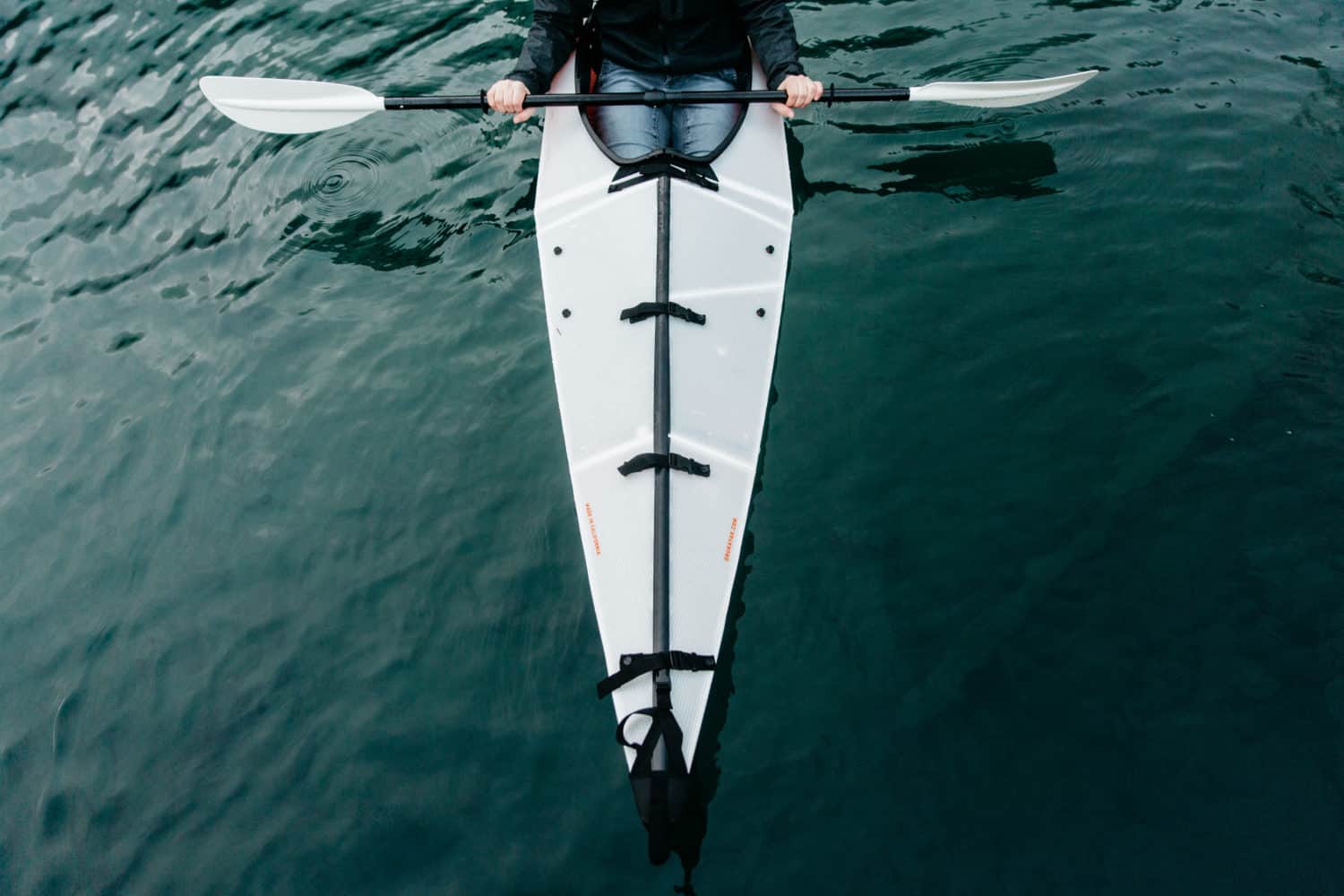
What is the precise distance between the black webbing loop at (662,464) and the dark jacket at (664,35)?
2.77 meters

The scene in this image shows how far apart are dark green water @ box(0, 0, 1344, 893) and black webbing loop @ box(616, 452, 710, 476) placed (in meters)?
0.49

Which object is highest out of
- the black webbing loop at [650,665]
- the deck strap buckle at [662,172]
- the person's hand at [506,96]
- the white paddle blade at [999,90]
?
the person's hand at [506,96]

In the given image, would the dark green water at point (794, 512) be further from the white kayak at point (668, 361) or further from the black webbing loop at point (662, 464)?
the black webbing loop at point (662, 464)

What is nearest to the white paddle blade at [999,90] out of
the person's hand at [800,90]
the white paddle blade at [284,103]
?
the person's hand at [800,90]

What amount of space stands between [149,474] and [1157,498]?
5.16m

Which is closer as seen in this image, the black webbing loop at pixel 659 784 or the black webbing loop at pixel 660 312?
the black webbing loop at pixel 659 784

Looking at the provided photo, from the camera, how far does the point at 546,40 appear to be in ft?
17.2

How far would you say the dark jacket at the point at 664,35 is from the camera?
5.09 metres

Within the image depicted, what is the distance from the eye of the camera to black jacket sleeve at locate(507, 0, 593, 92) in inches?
203

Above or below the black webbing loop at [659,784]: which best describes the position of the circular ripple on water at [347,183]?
above

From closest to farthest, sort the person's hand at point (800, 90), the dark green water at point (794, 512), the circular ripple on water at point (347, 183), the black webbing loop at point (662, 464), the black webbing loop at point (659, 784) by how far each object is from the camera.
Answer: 1. the black webbing loop at point (659, 784)
2. the dark green water at point (794, 512)
3. the black webbing loop at point (662, 464)
4. the person's hand at point (800, 90)
5. the circular ripple on water at point (347, 183)

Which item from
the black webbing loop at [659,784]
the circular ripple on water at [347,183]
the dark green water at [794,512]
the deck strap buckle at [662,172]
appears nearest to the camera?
the black webbing loop at [659,784]

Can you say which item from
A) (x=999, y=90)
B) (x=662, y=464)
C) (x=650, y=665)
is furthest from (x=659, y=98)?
(x=650, y=665)

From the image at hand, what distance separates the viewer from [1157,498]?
386 cm
